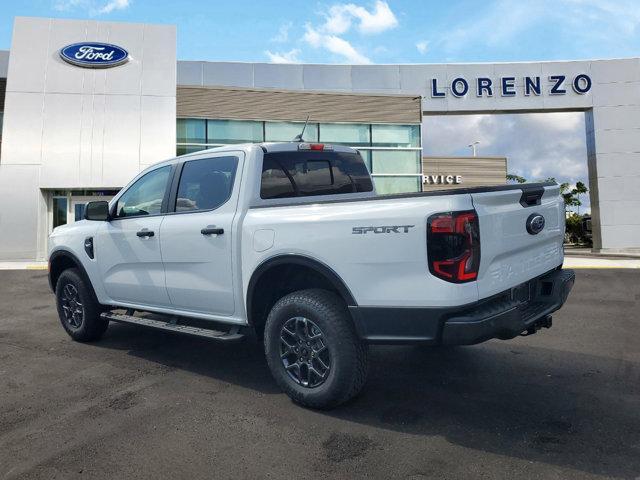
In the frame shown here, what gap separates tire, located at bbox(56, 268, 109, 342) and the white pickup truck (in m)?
0.34

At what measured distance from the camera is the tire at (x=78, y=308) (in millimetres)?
5480

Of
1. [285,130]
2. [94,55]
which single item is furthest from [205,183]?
[285,130]

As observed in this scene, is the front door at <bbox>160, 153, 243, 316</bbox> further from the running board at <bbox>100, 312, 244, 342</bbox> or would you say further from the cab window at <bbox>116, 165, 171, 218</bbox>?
the cab window at <bbox>116, 165, 171, 218</bbox>

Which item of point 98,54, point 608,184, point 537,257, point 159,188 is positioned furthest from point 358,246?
point 608,184

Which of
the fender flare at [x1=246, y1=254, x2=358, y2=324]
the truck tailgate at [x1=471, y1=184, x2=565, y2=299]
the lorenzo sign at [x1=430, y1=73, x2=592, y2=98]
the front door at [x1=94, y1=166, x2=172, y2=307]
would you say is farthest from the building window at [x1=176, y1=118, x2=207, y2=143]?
the truck tailgate at [x1=471, y1=184, x2=565, y2=299]

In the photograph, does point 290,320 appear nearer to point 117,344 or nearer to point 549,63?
point 117,344

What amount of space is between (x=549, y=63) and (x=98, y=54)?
19986 millimetres

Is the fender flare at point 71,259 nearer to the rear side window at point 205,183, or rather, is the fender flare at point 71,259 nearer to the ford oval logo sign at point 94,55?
the rear side window at point 205,183

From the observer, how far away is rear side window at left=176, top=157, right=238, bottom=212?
4152 millimetres

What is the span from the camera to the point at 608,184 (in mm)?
22656

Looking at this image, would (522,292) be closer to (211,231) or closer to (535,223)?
(535,223)

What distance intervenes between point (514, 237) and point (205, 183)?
2.61 m

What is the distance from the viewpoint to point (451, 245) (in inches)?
114

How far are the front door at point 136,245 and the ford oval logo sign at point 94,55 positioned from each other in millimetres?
15200
